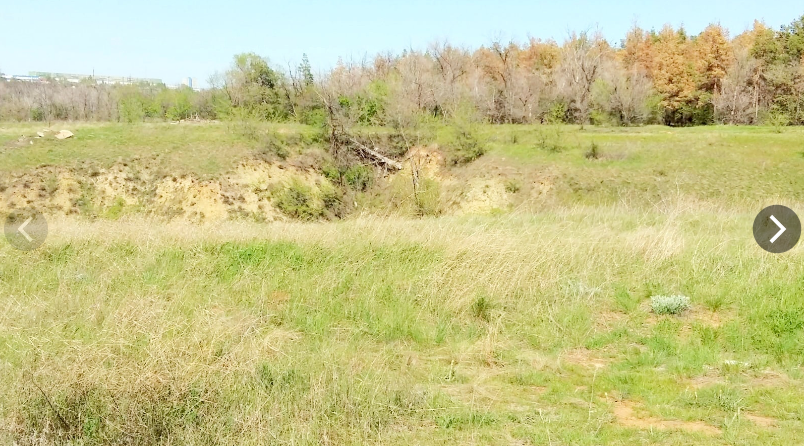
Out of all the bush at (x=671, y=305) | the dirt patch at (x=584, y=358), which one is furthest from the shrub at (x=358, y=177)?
the dirt patch at (x=584, y=358)

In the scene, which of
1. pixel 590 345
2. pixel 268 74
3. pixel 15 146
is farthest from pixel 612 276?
pixel 268 74

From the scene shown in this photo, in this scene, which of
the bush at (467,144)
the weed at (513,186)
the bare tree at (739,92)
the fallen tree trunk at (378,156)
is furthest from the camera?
the bare tree at (739,92)

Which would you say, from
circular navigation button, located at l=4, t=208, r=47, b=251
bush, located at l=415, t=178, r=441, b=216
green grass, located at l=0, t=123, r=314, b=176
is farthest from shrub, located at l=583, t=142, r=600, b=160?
circular navigation button, located at l=4, t=208, r=47, b=251

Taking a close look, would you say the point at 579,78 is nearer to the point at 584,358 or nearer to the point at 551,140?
the point at 551,140

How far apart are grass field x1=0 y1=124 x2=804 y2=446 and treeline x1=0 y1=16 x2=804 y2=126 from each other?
34.6 meters

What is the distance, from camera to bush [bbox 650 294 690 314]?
239 inches

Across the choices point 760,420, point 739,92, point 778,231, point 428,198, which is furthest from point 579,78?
point 760,420

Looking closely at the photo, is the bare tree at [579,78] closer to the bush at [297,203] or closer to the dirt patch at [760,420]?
the bush at [297,203]

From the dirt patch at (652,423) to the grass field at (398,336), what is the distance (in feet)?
0.05

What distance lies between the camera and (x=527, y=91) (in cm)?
5659

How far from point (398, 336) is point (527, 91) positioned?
2134 inches

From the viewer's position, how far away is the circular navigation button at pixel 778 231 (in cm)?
805

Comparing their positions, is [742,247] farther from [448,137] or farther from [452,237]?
[448,137]

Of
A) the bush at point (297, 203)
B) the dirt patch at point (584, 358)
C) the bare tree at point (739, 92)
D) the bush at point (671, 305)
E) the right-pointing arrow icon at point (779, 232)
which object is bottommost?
the bush at point (297, 203)
